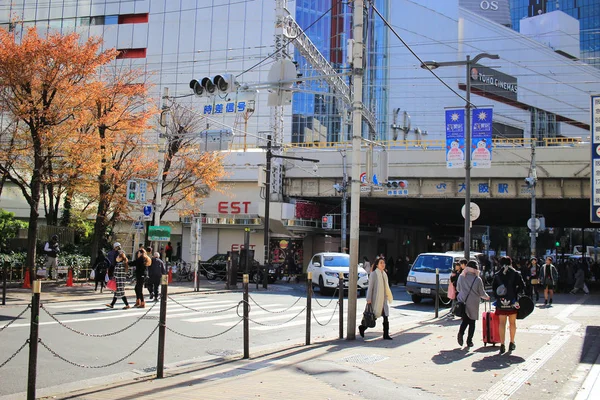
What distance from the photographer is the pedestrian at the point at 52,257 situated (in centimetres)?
2336

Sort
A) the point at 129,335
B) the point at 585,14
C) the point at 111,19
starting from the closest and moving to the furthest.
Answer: the point at 129,335 → the point at 111,19 → the point at 585,14

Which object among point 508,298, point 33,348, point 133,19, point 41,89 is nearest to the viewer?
point 33,348

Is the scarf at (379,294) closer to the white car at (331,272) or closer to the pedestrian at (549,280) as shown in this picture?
the white car at (331,272)

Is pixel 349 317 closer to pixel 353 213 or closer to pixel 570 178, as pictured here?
pixel 353 213

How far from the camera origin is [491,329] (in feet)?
34.8

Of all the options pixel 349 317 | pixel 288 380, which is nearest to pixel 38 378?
pixel 288 380

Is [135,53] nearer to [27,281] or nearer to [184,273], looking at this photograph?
[184,273]

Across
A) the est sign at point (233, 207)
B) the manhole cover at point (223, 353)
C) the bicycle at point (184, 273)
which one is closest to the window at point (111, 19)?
the est sign at point (233, 207)

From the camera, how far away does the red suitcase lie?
10516 mm

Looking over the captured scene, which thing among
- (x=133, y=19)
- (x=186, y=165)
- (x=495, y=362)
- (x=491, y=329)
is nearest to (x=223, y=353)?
(x=495, y=362)

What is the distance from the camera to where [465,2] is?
93750 millimetres

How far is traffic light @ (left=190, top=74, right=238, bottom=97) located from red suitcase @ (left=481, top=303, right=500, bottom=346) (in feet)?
27.5

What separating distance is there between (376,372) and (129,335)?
17.8ft

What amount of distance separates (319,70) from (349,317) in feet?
64.3
